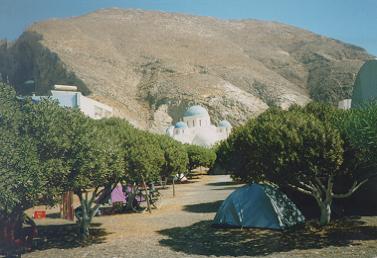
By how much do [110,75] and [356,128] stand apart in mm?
122010

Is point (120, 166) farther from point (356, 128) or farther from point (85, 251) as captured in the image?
point (356, 128)

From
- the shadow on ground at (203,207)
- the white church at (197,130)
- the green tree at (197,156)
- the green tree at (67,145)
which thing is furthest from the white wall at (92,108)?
the green tree at (67,145)

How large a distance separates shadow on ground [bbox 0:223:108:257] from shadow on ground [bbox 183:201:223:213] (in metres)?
6.62

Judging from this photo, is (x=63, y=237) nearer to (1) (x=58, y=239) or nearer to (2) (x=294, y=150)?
(1) (x=58, y=239)

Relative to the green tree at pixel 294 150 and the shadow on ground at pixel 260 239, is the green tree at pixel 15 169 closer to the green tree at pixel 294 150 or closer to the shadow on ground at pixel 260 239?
the shadow on ground at pixel 260 239

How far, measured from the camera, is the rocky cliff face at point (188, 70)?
389 feet

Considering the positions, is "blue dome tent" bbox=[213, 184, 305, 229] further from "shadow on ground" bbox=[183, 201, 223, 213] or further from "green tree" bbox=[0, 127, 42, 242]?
"green tree" bbox=[0, 127, 42, 242]

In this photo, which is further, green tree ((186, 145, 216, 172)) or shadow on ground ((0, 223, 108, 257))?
green tree ((186, 145, 216, 172))

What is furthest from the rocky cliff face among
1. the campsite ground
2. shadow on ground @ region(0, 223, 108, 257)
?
the campsite ground

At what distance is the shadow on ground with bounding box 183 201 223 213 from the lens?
26.7 meters

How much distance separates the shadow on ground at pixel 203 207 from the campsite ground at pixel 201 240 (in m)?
3.51

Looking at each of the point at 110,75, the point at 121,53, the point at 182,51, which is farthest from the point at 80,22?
the point at 110,75

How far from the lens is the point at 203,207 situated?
93.0ft

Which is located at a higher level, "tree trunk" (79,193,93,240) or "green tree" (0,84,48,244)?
"green tree" (0,84,48,244)
